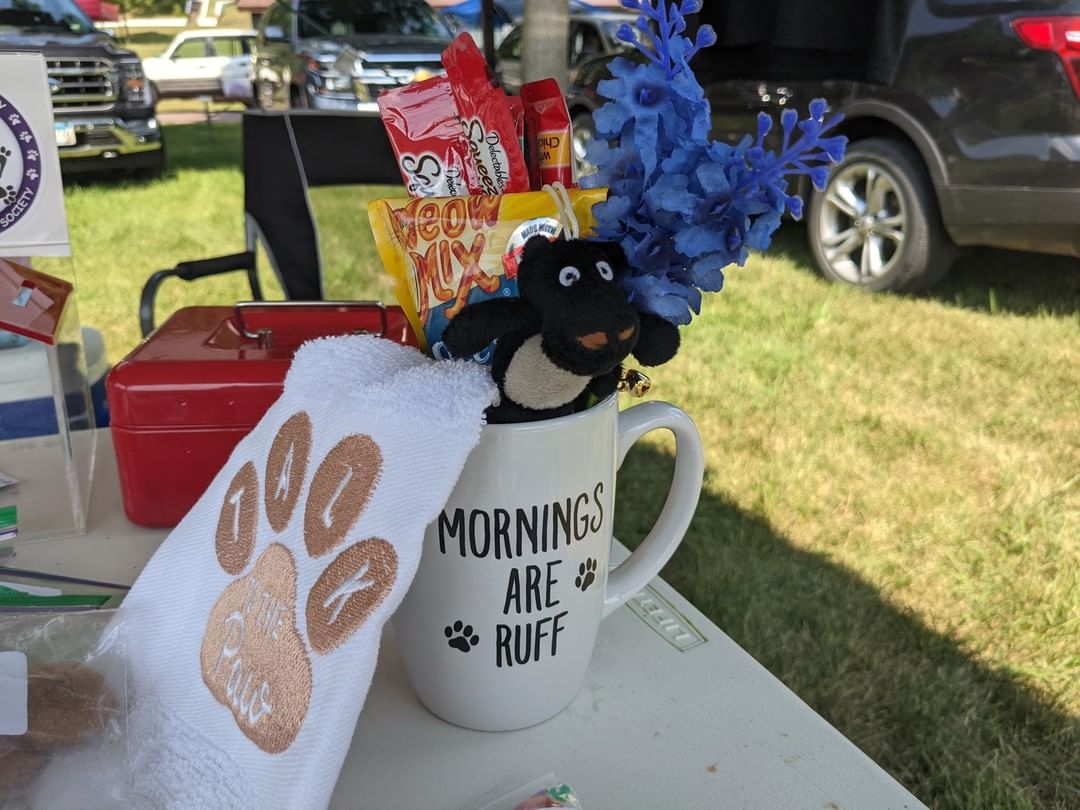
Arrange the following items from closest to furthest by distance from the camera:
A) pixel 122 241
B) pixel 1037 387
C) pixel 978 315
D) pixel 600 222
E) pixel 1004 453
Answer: pixel 600 222
pixel 1004 453
pixel 1037 387
pixel 978 315
pixel 122 241

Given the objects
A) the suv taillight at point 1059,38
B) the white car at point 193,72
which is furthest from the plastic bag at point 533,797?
the white car at point 193,72

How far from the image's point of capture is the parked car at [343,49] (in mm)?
5336

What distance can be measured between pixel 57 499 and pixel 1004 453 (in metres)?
1.93

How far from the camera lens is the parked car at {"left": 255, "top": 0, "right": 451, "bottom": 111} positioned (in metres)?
5.34

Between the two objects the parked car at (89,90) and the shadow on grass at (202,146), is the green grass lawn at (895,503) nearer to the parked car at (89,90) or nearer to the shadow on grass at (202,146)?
the parked car at (89,90)

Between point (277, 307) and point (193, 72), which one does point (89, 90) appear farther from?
point (193, 72)

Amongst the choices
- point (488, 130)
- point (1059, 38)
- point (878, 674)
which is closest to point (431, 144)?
point (488, 130)

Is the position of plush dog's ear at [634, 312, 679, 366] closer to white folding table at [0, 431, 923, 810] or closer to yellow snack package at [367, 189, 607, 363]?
yellow snack package at [367, 189, 607, 363]

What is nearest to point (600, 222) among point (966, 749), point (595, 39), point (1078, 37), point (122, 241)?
point (966, 749)

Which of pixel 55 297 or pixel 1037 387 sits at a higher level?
pixel 55 297

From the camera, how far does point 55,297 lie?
73 centimetres

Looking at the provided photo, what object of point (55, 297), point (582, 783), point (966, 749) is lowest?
point (966, 749)

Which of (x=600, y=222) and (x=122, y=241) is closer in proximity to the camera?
(x=600, y=222)

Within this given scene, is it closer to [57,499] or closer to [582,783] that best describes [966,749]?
[582,783]
